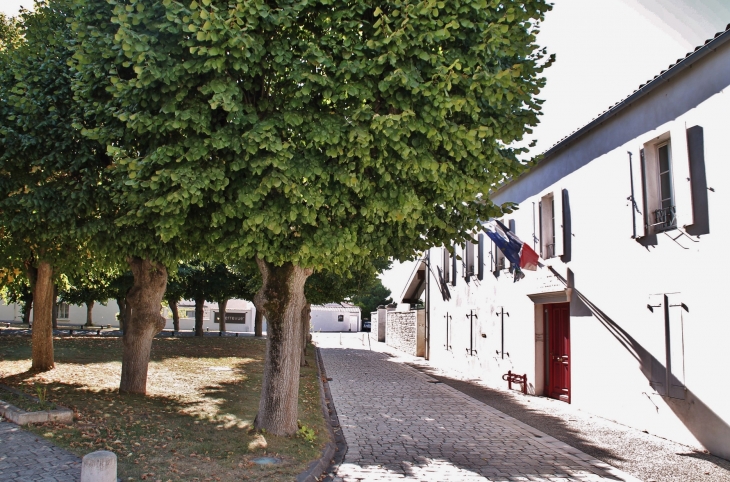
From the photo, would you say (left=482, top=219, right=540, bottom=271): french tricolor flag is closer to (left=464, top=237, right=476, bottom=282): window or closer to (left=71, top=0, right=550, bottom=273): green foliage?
(left=71, top=0, right=550, bottom=273): green foliage

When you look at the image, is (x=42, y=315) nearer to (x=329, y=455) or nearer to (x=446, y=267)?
(x=329, y=455)

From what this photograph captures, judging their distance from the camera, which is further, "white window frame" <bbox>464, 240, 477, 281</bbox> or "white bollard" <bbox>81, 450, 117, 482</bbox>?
"white window frame" <bbox>464, 240, 477, 281</bbox>

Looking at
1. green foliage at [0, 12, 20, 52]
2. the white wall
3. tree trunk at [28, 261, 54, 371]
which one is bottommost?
the white wall

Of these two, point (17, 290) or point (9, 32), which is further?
point (17, 290)

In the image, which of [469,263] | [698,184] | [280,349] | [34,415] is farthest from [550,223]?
[34,415]

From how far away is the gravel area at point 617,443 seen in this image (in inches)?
293

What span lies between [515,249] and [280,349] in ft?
22.3

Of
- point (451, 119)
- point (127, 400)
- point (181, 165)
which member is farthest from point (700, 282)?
point (127, 400)

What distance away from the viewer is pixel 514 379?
15.2 metres

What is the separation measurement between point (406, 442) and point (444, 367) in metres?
14.1

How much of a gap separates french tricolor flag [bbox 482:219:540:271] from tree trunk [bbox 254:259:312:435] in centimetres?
559

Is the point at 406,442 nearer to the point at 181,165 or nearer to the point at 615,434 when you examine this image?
the point at 615,434

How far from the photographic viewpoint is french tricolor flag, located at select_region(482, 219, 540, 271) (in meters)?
12.8

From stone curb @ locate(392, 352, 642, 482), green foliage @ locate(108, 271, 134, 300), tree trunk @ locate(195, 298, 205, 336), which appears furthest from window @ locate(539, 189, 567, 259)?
tree trunk @ locate(195, 298, 205, 336)
